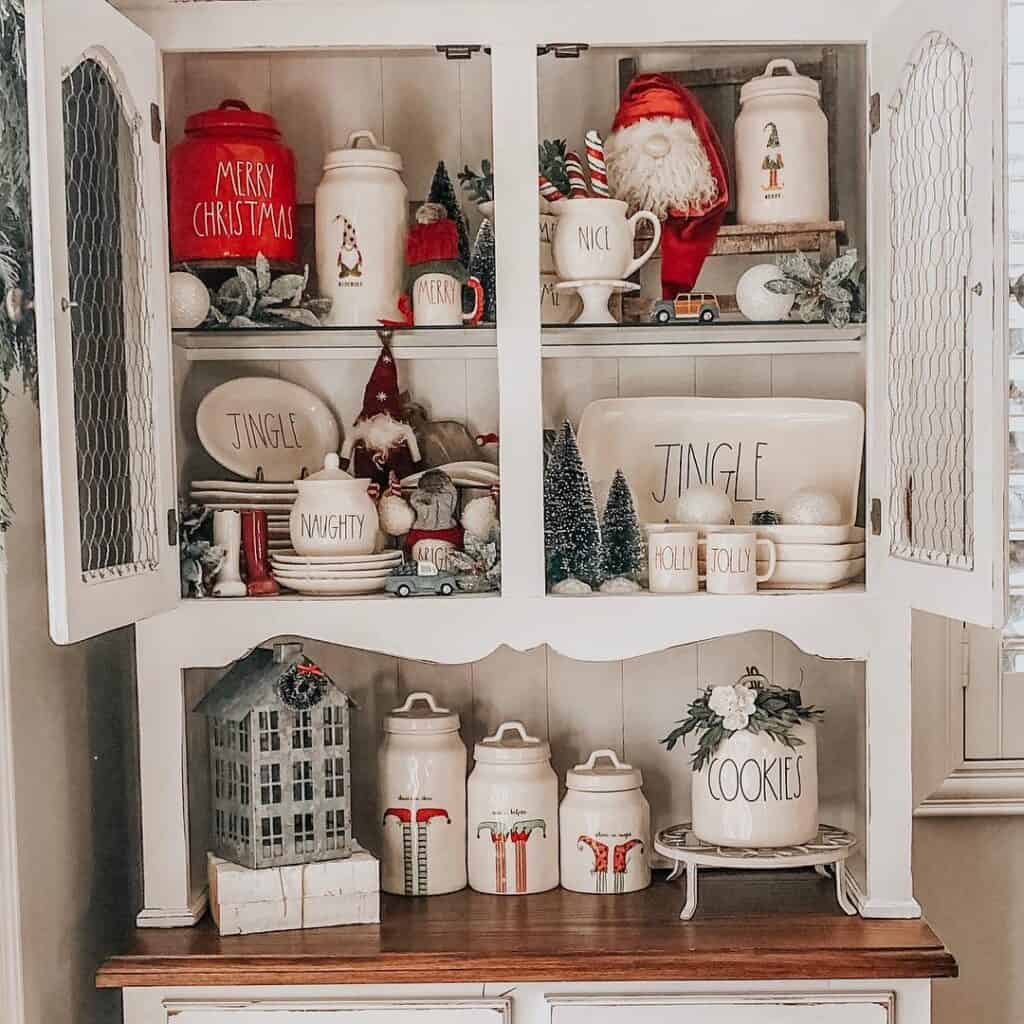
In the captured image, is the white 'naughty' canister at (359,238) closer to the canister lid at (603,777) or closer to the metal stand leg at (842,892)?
the canister lid at (603,777)

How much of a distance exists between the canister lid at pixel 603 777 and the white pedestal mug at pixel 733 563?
0.34m

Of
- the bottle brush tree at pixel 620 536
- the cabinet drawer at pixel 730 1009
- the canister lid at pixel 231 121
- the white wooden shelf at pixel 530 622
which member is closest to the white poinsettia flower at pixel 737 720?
the white wooden shelf at pixel 530 622

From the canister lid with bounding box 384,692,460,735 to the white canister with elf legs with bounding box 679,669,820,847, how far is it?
0.37 metres

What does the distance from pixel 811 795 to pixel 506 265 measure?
0.86 meters

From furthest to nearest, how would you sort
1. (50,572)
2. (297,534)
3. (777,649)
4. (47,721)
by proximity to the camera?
(777,649), (297,534), (47,721), (50,572)

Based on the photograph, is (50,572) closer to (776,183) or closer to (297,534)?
(297,534)

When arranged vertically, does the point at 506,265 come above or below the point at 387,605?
above

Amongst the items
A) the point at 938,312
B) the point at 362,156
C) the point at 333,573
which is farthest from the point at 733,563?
the point at 362,156

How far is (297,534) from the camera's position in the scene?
6.46 ft

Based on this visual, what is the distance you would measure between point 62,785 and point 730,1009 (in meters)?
0.94

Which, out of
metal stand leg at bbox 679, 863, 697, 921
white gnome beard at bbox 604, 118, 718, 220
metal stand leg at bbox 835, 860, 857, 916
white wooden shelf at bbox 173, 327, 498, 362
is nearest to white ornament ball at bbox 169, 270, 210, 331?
white wooden shelf at bbox 173, 327, 498, 362

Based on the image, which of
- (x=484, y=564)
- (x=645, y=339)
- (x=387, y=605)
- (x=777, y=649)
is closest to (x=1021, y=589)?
(x=777, y=649)

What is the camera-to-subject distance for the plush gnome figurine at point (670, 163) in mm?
2000

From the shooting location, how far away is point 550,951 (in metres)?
1.83
